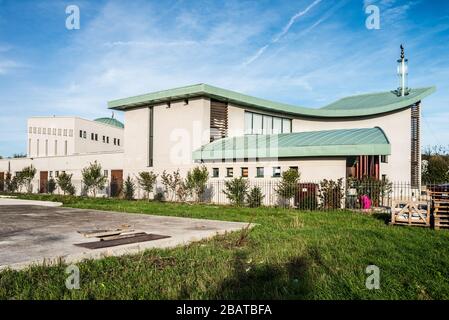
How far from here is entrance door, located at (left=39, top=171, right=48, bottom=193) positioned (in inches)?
1511

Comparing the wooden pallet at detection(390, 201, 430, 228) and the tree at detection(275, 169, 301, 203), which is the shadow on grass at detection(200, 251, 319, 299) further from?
the tree at detection(275, 169, 301, 203)

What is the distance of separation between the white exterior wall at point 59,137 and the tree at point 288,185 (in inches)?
1229

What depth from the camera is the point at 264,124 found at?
31.0 metres

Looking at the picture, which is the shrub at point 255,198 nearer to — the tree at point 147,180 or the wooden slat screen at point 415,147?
the tree at point 147,180

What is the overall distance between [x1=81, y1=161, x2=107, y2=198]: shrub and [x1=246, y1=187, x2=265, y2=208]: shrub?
1461 cm

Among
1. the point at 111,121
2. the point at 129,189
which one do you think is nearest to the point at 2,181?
the point at 111,121

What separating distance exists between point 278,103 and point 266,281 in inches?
1012

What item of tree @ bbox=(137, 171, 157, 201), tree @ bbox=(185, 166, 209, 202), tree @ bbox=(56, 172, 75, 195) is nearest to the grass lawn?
tree @ bbox=(185, 166, 209, 202)

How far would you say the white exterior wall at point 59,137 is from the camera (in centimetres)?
4466

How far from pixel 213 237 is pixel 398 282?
5.62 metres

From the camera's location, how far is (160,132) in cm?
2867

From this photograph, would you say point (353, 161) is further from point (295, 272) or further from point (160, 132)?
point (295, 272)

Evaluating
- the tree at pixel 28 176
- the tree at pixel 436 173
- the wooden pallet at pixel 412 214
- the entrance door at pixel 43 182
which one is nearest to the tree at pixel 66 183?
the entrance door at pixel 43 182
